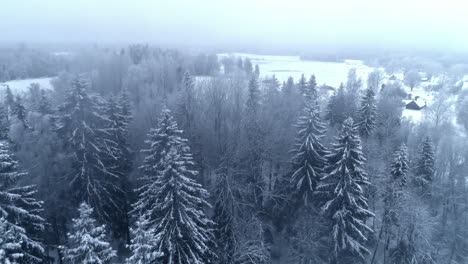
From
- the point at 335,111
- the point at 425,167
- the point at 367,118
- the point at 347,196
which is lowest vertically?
the point at 425,167

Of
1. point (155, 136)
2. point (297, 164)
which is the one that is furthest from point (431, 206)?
point (155, 136)

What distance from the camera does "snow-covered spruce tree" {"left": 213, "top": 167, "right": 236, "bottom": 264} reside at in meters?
19.5

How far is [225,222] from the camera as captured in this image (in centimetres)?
2072

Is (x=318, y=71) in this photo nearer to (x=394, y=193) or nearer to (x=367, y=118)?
(x=367, y=118)

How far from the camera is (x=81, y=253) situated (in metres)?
9.55

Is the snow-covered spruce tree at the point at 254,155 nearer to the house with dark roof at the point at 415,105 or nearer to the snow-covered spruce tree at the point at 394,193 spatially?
the snow-covered spruce tree at the point at 394,193

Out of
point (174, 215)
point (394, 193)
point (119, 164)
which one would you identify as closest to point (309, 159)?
point (394, 193)

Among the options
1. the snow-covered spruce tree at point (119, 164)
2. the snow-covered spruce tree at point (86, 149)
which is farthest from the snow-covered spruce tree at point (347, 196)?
the snow-covered spruce tree at point (86, 149)

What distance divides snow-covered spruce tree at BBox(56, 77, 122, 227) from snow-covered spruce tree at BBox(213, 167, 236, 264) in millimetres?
7961

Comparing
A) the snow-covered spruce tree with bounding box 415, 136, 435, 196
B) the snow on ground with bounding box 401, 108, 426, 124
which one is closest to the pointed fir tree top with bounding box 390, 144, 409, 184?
the snow-covered spruce tree with bounding box 415, 136, 435, 196

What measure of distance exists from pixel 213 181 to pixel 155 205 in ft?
33.9

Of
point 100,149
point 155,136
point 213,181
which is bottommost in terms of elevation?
point 213,181

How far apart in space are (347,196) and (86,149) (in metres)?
17.5

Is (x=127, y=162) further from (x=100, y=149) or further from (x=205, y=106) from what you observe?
(x=205, y=106)
